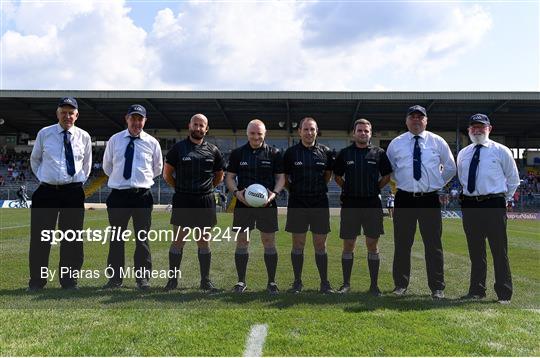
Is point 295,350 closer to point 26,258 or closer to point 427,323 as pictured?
point 427,323

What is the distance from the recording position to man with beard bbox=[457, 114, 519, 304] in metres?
5.86

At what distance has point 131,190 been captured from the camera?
6070 mm

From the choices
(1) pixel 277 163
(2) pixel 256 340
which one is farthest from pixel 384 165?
(2) pixel 256 340

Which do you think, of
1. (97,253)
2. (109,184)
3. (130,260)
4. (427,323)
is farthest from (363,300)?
(97,253)

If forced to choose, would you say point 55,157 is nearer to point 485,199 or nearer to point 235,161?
point 235,161

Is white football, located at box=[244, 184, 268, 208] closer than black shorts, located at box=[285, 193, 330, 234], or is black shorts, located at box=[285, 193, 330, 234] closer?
white football, located at box=[244, 184, 268, 208]

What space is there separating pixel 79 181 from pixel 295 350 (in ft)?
12.6

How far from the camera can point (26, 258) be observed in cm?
862

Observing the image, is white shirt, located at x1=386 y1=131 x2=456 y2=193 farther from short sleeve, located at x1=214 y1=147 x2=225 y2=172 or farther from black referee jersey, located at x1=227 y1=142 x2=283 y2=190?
short sleeve, located at x1=214 y1=147 x2=225 y2=172

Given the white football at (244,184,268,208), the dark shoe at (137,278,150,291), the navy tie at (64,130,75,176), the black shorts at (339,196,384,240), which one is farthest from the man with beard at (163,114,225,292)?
the black shorts at (339,196,384,240)

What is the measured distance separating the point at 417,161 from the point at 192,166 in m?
2.85

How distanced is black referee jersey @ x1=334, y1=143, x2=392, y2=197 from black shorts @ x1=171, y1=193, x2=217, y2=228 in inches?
70.4

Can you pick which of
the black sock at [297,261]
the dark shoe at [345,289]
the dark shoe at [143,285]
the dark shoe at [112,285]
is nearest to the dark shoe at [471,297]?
the dark shoe at [345,289]

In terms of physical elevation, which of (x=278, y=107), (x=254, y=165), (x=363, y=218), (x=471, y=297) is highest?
(x=278, y=107)
